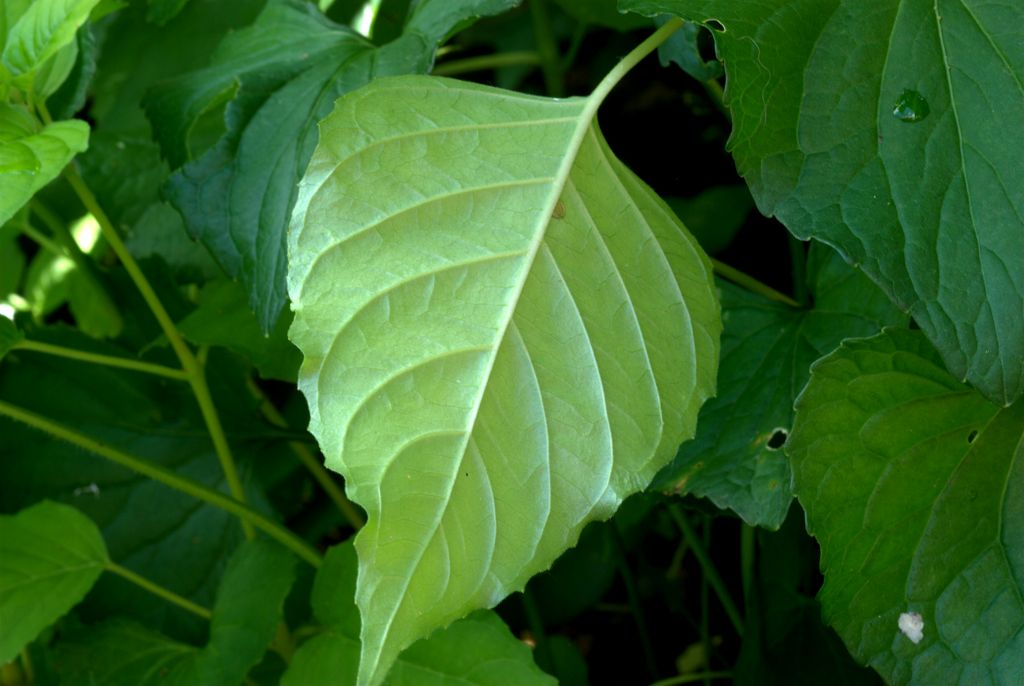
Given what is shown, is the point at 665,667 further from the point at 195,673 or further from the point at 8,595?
the point at 8,595

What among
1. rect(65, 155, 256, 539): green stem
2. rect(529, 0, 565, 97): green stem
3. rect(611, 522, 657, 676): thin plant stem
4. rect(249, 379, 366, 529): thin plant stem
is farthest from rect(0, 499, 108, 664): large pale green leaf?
rect(529, 0, 565, 97): green stem

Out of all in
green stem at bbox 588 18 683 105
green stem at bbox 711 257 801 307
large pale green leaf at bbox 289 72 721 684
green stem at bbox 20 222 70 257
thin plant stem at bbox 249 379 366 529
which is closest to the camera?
large pale green leaf at bbox 289 72 721 684

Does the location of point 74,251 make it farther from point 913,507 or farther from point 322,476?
point 913,507

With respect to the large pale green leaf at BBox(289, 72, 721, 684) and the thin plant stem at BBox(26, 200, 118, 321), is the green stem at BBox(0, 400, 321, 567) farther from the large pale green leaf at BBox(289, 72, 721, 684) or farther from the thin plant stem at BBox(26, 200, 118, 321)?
the large pale green leaf at BBox(289, 72, 721, 684)

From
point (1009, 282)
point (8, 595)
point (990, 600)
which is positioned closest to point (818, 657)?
point (990, 600)

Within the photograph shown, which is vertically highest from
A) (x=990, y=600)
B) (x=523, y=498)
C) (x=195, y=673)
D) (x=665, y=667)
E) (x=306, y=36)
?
(x=306, y=36)

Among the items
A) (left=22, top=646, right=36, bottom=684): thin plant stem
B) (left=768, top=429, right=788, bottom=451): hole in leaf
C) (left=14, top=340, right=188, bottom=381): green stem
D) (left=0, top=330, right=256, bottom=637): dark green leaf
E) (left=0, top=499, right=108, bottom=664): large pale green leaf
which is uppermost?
(left=14, top=340, right=188, bottom=381): green stem

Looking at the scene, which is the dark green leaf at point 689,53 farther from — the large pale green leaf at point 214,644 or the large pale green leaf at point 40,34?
the large pale green leaf at point 214,644
